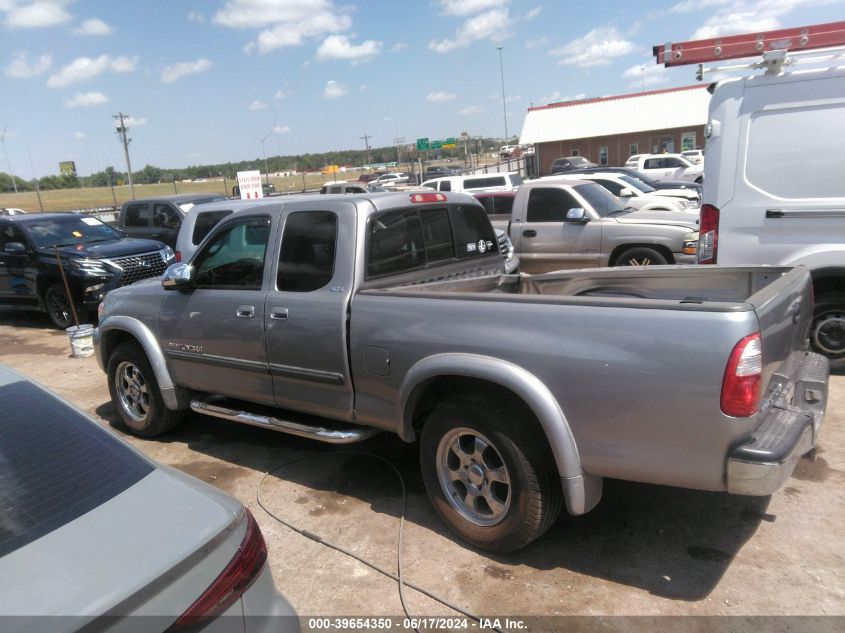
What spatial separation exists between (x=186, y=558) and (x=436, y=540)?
6.65ft

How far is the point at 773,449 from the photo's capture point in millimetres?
2617

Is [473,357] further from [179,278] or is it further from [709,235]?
[709,235]

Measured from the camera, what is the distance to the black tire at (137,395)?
17.0ft

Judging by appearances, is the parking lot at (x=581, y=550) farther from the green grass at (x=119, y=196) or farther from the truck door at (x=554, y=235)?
the green grass at (x=119, y=196)

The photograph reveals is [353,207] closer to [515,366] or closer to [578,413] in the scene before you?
[515,366]

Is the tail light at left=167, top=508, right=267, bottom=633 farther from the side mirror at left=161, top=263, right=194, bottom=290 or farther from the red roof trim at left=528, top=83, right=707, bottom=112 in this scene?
the red roof trim at left=528, top=83, right=707, bottom=112

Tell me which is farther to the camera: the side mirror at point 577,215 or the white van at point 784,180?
the side mirror at point 577,215

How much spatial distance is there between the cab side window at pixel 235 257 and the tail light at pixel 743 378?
9.67ft

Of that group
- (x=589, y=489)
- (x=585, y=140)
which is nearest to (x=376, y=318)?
(x=589, y=489)

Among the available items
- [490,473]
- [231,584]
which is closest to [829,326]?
[490,473]

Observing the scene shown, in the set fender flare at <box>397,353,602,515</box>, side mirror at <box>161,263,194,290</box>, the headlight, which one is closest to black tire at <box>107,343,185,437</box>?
side mirror at <box>161,263,194,290</box>

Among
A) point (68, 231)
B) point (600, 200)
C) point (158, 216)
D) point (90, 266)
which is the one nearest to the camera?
point (600, 200)

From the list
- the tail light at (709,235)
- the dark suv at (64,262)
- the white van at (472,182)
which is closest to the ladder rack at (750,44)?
the tail light at (709,235)

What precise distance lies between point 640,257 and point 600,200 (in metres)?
1.33
